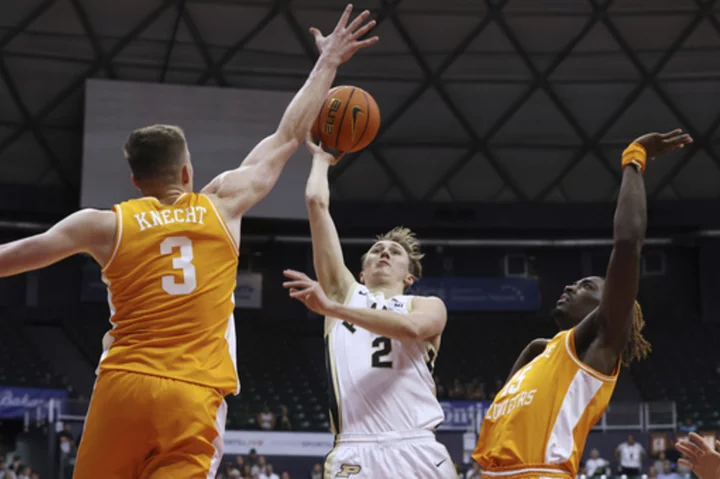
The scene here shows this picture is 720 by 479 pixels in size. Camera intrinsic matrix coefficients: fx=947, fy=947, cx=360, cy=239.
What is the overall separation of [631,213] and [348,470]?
182 centimetres

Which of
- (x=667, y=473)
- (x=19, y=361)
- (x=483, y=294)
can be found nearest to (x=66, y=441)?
(x=19, y=361)

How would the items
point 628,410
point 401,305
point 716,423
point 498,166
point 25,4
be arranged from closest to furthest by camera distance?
point 401,305, point 628,410, point 716,423, point 25,4, point 498,166

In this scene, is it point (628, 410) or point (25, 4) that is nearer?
point (628, 410)

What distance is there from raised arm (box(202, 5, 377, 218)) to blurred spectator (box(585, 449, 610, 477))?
14.5 metres

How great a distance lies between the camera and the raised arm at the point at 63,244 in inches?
131

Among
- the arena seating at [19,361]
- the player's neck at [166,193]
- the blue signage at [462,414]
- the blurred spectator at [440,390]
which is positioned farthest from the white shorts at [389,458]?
the arena seating at [19,361]

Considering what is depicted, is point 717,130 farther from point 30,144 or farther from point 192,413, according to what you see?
point 192,413

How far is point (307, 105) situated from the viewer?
4207 millimetres

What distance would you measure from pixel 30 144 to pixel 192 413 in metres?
23.0

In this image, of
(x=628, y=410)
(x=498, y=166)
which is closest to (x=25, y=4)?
(x=498, y=166)

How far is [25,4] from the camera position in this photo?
22.5 metres

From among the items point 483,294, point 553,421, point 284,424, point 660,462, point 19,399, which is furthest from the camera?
point 483,294

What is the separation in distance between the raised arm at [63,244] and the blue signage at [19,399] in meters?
18.0

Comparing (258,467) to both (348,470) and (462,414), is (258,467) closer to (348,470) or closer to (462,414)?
(462,414)
